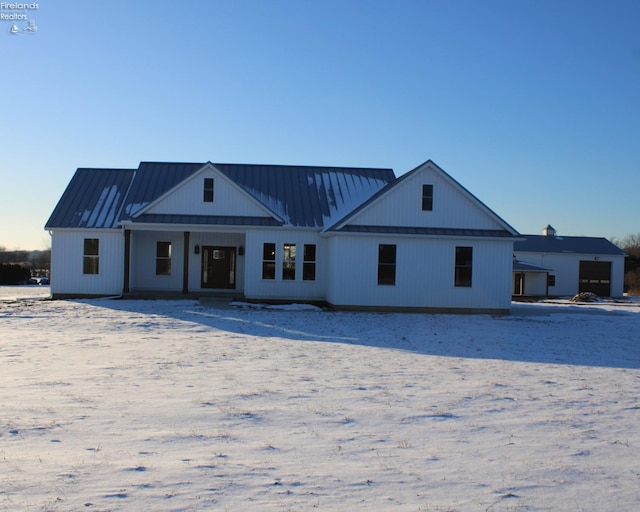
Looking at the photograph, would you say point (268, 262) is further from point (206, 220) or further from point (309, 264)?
point (206, 220)

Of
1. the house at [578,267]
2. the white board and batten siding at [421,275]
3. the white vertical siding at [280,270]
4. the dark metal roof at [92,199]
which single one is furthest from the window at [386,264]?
the house at [578,267]

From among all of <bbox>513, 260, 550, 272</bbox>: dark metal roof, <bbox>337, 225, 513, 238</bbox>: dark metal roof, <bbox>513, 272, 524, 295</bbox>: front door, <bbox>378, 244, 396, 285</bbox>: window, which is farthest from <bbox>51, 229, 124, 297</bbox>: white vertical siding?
<bbox>513, 272, 524, 295</bbox>: front door

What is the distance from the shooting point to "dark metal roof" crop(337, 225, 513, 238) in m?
21.4

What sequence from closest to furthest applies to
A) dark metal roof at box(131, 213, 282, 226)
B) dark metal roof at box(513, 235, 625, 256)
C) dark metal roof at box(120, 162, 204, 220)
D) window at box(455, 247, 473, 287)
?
1. window at box(455, 247, 473, 287)
2. dark metal roof at box(131, 213, 282, 226)
3. dark metal roof at box(120, 162, 204, 220)
4. dark metal roof at box(513, 235, 625, 256)

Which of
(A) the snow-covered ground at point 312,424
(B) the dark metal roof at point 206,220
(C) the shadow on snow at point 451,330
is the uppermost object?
(B) the dark metal roof at point 206,220

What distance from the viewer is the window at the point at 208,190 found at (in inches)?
918

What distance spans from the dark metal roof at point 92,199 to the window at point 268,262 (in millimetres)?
5799

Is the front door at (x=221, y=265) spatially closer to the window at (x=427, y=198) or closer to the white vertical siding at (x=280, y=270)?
the white vertical siding at (x=280, y=270)

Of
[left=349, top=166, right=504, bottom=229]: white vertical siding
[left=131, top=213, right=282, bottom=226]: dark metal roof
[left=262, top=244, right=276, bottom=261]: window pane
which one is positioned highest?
[left=349, top=166, right=504, bottom=229]: white vertical siding

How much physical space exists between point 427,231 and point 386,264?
1835 mm

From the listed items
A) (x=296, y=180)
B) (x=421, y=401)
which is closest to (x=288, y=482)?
(x=421, y=401)

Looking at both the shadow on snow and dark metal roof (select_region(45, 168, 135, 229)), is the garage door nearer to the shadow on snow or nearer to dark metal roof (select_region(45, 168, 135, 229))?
the shadow on snow

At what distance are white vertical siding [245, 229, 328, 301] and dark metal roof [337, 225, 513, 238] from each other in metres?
2.38

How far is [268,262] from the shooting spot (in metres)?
23.2
